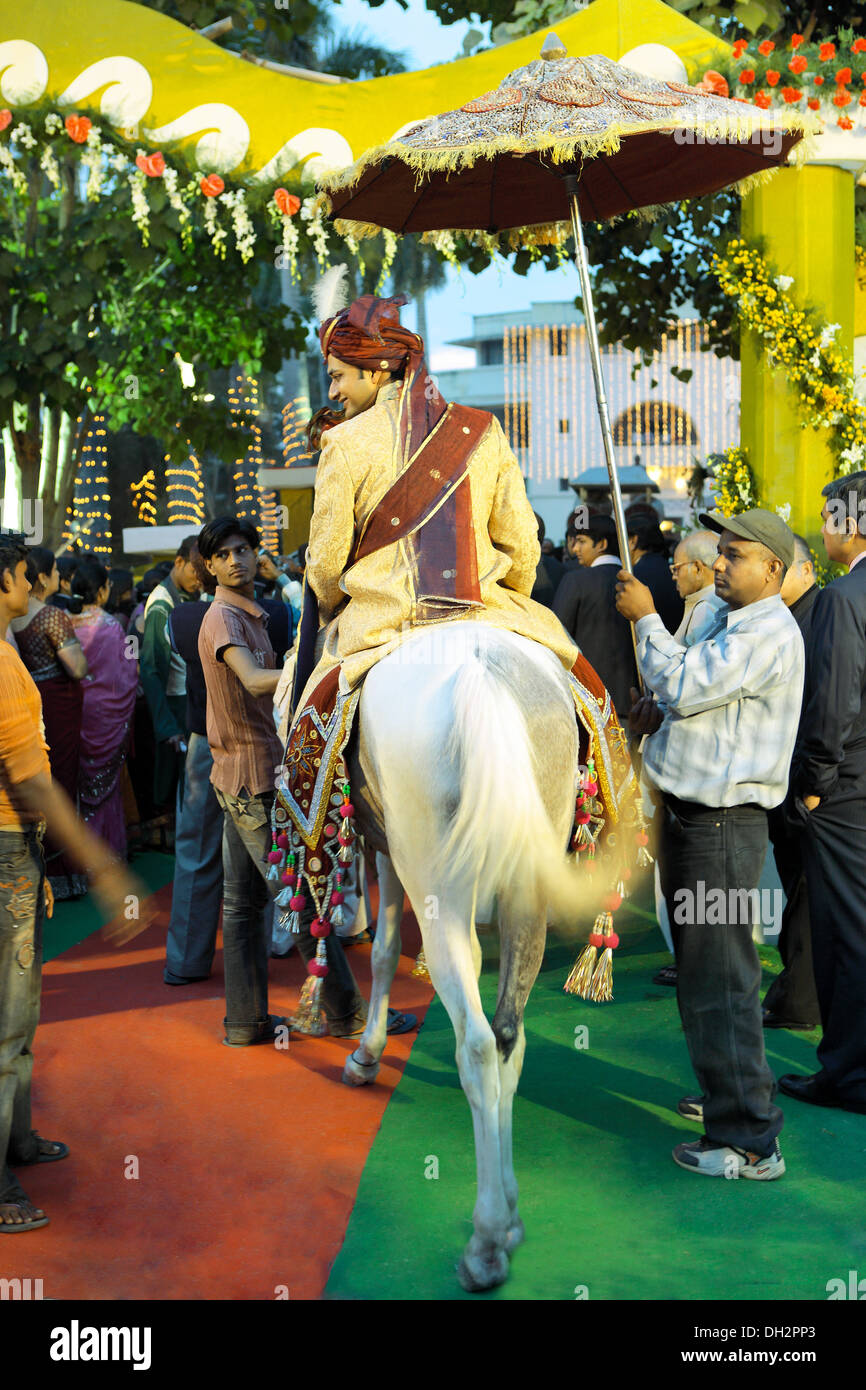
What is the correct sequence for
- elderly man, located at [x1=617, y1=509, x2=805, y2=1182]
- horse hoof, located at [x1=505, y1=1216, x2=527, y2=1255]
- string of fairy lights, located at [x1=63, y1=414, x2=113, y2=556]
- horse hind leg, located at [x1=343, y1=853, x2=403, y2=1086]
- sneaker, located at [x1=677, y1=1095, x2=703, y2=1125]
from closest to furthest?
horse hoof, located at [x1=505, y1=1216, x2=527, y2=1255]
elderly man, located at [x1=617, y1=509, x2=805, y2=1182]
sneaker, located at [x1=677, y1=1095, x2=703, y2=1125]
horse hind leg, located at [x1=343, y1=853, x2=403, y2=1086]
string of fairy lights, located at [x1=63, y1=414, x2=113, y2=556]

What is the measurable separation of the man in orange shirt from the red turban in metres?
1.19

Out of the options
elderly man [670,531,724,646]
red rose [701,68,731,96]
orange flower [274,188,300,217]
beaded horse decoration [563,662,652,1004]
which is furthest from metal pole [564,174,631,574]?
orange flower [274,188,300,217]

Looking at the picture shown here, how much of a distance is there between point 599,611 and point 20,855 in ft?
12.6

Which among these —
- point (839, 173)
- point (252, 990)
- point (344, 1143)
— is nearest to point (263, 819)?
point (252, 990)

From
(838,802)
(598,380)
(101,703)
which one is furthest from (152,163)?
(838,802)

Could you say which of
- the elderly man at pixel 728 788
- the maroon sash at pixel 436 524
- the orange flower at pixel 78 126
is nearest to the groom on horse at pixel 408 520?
the maroon sash at pixel 436 524

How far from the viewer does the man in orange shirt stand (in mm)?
3768

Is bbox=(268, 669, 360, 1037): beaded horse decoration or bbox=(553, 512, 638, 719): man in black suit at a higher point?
bbox=(553, 512, 638, 719): man in black suit

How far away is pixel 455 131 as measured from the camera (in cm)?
428

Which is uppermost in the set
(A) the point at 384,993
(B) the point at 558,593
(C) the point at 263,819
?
(B) the point at 558,593

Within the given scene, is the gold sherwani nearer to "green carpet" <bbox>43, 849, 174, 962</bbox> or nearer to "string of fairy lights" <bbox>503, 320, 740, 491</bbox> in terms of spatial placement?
"green carpet" <bbox>43, 849, 174, 962</bbox>

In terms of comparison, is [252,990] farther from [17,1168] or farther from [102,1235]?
[102,1235]

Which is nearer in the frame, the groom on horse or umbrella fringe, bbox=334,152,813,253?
the groom on horse

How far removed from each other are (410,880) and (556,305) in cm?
4693
